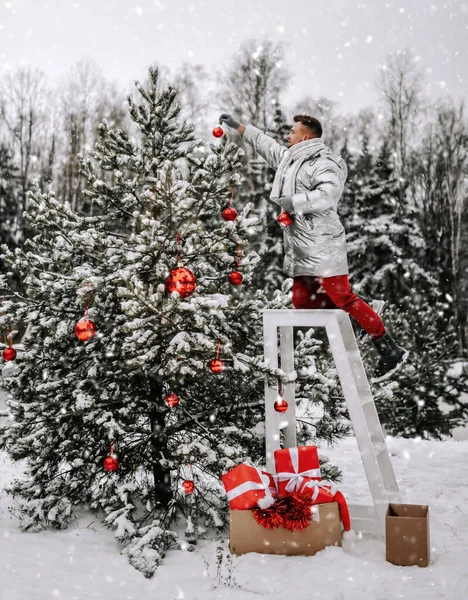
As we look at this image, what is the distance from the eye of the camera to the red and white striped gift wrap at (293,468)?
14.1 ft

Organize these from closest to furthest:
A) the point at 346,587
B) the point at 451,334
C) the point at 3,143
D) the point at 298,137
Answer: the point at 346,587 < the point at 298,137 < the point at 451,334 < the point at 3,143

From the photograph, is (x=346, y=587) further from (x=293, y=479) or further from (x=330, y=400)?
(x=330, y=400)

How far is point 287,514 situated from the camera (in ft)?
13.4

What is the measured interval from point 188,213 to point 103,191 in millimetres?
905

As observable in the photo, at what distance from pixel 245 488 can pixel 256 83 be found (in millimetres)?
19490

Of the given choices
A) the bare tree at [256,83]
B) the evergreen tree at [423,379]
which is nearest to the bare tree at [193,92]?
the bare tree at [256,83]

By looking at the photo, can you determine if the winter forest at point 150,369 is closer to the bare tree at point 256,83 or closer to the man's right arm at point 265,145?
the man's right arm at point 265,145

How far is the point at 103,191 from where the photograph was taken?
495 centimetres

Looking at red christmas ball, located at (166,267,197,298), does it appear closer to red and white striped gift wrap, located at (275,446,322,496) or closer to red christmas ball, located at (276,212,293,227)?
red christmas ball, located at (276,212,293,227)

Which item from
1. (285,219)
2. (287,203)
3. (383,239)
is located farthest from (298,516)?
(383,239)

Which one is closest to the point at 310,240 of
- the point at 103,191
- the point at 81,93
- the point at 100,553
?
the point at 103,191

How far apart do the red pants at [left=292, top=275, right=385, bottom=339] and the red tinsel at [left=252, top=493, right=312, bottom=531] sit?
4.65ft

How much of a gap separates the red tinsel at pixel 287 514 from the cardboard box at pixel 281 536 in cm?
7

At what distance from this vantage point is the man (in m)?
4.51
